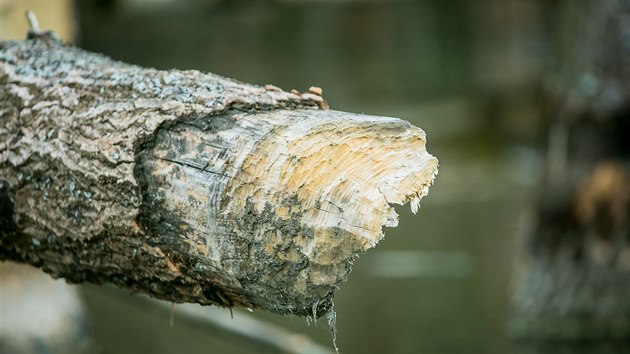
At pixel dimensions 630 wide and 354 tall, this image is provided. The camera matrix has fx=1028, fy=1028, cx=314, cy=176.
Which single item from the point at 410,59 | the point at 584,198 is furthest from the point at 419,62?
the point at 584,198

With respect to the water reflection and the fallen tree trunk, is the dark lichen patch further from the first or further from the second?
the water reflection

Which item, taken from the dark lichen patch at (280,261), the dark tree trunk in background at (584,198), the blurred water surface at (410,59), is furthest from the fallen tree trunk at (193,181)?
the blurred water surface at (410,59)

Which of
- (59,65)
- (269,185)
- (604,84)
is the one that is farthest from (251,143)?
(604,84)

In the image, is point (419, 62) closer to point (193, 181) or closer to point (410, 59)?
point (410, 59)

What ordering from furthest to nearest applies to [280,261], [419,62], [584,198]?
1. [419,62]
2. [584,198]
3. [280,261]

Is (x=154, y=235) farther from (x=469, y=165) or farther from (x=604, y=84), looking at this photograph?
(x=469, y=165)
